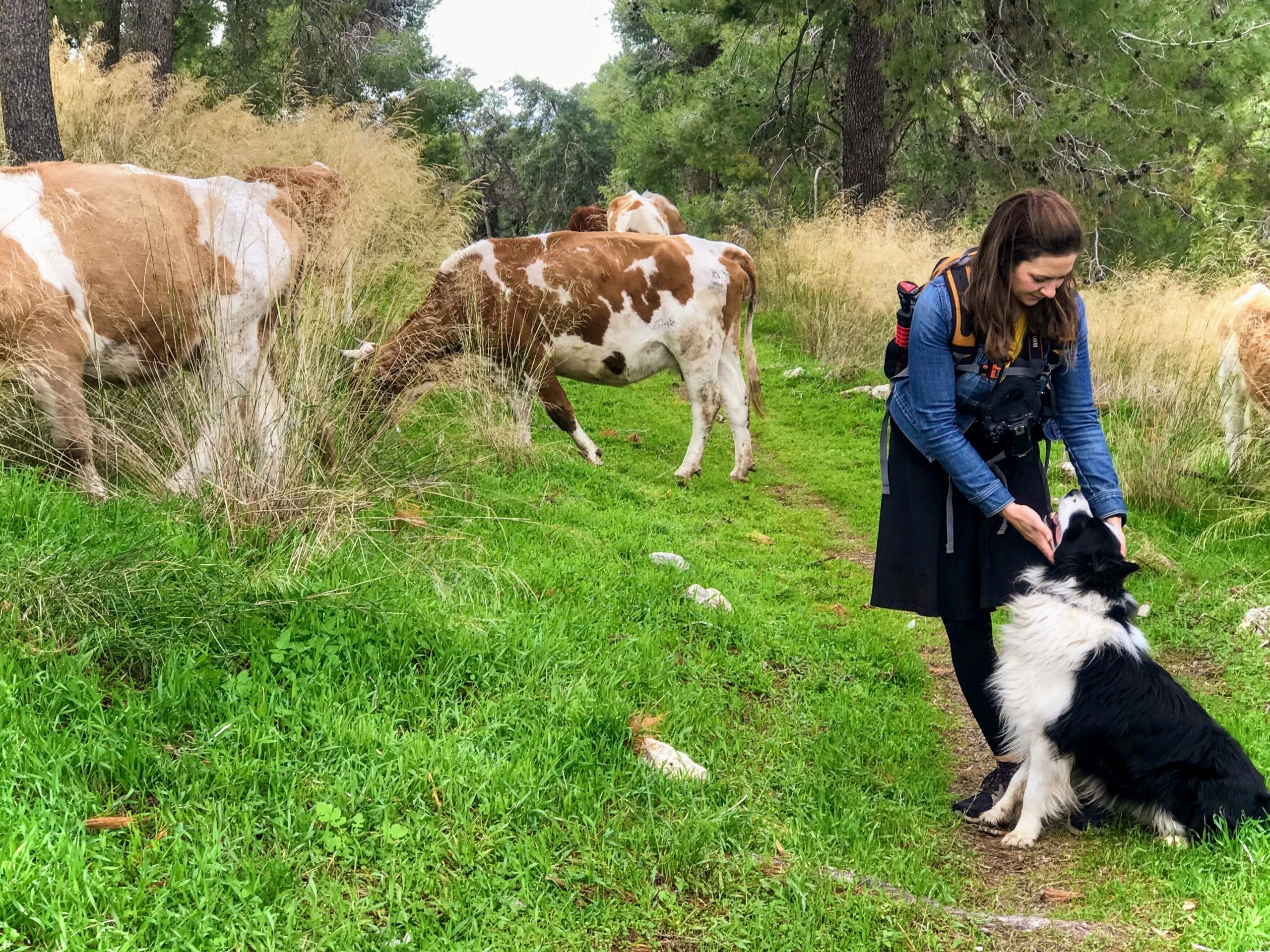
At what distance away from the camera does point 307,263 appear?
512 centimetres

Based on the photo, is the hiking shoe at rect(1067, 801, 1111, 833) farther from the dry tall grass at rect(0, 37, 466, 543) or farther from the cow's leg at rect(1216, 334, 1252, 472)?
the cow's leg at rect(1216, 334, 1252, 472)

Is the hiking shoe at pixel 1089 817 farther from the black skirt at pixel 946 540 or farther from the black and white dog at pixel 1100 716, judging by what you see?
the black skirt at pixel 946 540

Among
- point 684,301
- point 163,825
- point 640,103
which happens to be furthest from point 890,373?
point 640,103

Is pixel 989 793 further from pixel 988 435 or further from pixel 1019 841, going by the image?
pixel 988 435

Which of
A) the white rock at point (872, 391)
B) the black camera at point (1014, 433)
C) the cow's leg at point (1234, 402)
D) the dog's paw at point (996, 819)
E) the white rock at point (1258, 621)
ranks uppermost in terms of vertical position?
the black camera at point (1014, 433)

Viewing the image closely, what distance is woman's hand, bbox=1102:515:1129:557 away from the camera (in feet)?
11.6

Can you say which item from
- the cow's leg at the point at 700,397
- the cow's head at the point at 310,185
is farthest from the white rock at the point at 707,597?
the cow's leg at the point at 700,397

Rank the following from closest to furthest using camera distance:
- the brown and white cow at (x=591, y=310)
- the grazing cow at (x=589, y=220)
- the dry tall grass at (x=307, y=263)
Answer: the dry tall grass at (x=307, y=263) < the brown and white cow at (x=591, y=310) < the grazing cow at (x=589, y=220)

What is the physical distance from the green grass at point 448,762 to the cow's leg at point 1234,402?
2.65m

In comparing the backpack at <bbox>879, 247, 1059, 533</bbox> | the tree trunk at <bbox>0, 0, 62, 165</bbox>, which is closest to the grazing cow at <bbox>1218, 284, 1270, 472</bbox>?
the backpack at <bbox>879, 247, 1059, 533</bbox>

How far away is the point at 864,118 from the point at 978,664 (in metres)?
13.4

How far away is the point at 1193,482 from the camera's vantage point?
720 centimetres

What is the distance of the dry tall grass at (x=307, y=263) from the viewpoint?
4.31 meters

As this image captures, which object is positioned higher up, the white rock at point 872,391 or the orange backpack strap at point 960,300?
the orange backpack strap at point 960,300
